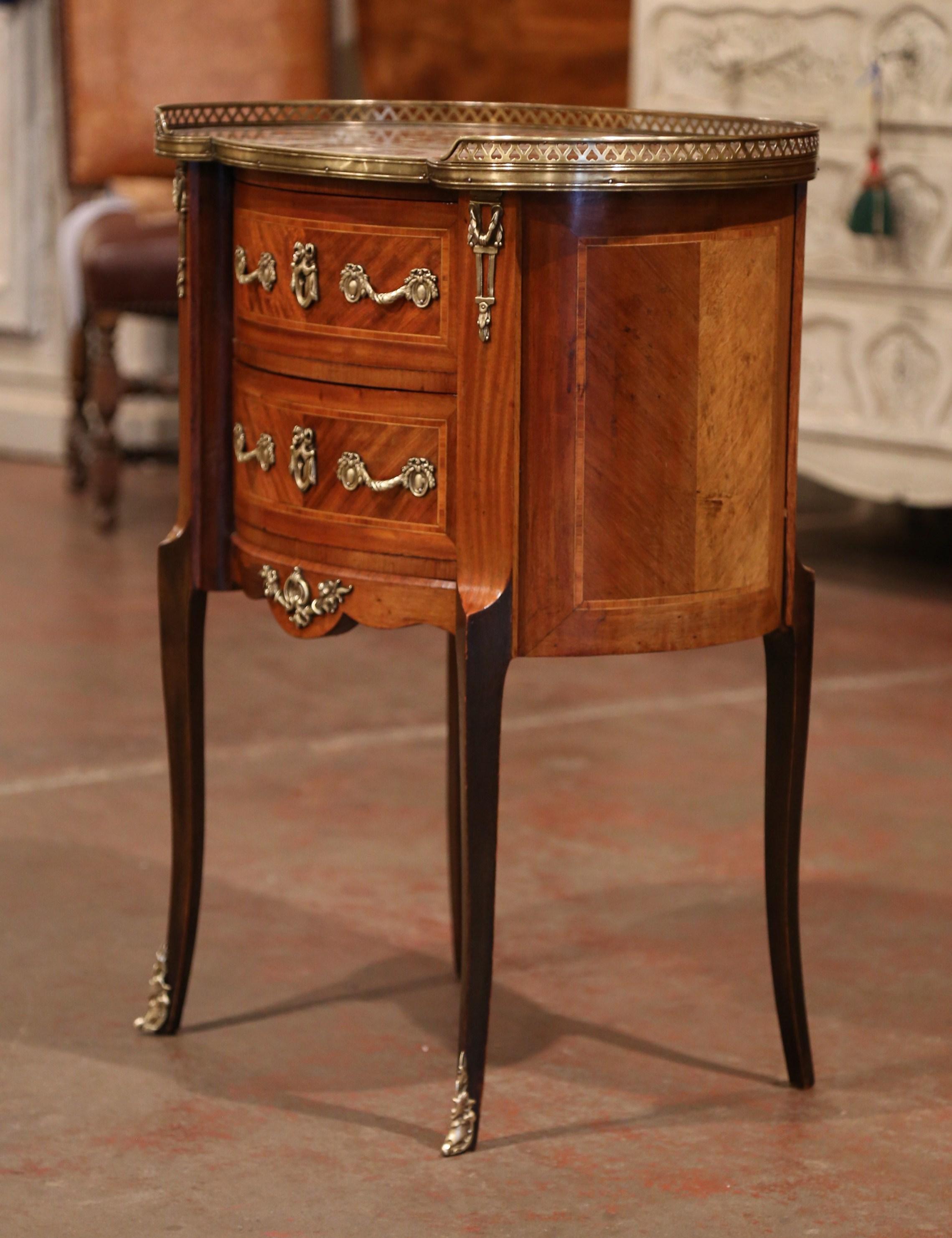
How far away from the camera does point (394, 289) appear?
1.98 meters

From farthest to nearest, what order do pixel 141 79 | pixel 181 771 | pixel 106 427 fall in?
pixel 141 79 → pixel 106 427 → pixel 181 771

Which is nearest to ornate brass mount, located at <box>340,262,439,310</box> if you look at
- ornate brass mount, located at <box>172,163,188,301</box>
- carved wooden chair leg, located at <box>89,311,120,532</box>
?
ornate brass mount, located at <box>172,163,188,301</box>

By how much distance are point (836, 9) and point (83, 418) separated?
2.30 m

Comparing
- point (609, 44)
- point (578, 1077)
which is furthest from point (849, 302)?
point (578, 1077)

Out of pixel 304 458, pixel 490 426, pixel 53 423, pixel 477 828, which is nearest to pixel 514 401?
pixel 490 426

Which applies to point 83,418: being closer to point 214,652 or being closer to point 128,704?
point 214,652

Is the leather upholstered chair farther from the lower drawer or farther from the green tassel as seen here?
the lower drawer

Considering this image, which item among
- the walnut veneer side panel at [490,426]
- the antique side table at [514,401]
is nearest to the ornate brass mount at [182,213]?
the antique side table at [514,401]

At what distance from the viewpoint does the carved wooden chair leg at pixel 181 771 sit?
2.30 m

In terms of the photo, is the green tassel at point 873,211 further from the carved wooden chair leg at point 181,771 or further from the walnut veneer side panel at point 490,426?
the walnut veneer side panel at point 490,426

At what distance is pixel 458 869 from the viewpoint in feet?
8.27

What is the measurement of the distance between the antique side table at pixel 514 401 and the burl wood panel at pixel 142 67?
350cm

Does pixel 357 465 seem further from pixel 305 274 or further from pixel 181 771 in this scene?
pixel 181 771

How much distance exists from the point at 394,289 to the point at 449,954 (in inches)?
38.4
